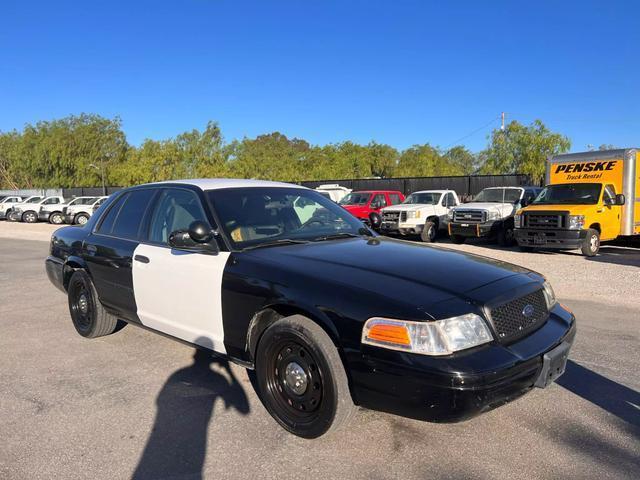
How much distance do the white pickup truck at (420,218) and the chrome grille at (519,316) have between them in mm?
13359

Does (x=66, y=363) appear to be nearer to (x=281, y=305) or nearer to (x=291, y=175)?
(x=281, y=305)

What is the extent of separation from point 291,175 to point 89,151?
23.4 m

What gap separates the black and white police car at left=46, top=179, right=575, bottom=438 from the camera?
2.78 metres

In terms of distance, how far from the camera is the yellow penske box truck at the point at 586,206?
12.3m

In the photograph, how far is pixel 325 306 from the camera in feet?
9.99

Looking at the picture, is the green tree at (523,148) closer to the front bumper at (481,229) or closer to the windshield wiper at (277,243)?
the front bumper at (481,229)

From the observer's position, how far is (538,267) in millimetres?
10562

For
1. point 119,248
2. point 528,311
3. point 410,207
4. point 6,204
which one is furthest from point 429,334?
point 6,204

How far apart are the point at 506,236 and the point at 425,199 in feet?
12.5

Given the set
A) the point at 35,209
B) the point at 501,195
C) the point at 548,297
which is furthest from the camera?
the point at 35,209

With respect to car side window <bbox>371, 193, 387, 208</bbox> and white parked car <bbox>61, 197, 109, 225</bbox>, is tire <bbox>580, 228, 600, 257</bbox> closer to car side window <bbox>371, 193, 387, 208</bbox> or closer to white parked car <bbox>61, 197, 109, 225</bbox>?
car side window <bbox>371, 193, 387, 208</bbox>

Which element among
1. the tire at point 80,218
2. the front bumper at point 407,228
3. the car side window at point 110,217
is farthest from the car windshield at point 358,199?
the tire at point 80,218

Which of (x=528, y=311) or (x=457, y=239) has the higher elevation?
(x=528, y=311)

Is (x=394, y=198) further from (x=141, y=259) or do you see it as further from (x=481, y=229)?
(x=141, y=259)
